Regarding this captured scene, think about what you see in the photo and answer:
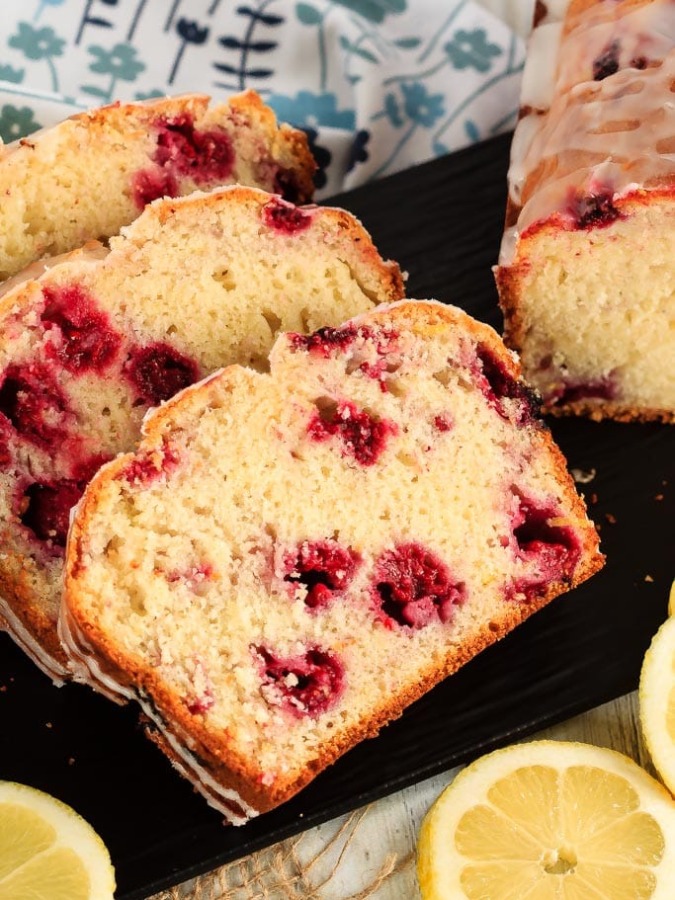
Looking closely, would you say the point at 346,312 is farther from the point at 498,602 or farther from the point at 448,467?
the point at 498,602

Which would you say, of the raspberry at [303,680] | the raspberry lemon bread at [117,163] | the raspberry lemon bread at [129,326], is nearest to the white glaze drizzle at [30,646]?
the raspberry lemon bread at [129,326]

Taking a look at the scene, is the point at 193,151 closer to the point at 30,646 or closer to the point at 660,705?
the point at 30,646

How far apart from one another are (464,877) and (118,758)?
951 mm

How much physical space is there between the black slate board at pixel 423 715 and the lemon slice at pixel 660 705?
272 mm

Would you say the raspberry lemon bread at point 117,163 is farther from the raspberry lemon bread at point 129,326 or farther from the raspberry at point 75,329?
the raspberry at point 75,329

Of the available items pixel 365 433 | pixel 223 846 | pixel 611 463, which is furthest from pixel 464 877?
pixel 611 463

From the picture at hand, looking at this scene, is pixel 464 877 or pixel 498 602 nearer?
pixel 464 877

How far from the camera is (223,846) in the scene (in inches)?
131

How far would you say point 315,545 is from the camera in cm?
330

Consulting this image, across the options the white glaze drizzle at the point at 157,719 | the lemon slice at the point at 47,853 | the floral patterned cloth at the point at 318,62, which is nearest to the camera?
the lemon slice at the point at 47,853

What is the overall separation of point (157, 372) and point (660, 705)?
60.2 inches

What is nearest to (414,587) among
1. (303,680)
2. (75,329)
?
(303,680)

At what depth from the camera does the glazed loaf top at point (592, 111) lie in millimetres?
3562

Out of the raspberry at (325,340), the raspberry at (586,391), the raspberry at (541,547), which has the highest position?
the raspberry at (325,340)
